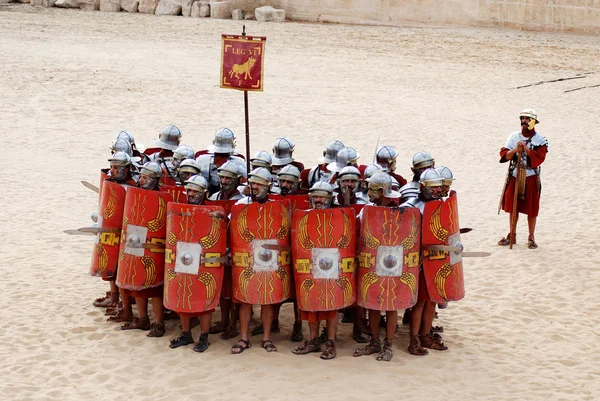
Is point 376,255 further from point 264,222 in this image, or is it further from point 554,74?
point 554,74

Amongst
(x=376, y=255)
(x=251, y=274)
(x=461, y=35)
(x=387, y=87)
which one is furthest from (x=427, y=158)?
(x=461, y=35)

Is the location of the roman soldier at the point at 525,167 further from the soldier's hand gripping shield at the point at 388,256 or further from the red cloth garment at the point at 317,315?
the red cloth garment at the point at 317,315

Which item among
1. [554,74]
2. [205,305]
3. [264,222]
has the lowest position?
[205,305]

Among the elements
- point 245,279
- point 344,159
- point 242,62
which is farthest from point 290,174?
point 242,62

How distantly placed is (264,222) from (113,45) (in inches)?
712

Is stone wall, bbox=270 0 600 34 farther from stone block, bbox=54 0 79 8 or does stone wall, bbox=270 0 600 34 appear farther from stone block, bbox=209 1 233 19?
stone block, bbox=54 0 79 8

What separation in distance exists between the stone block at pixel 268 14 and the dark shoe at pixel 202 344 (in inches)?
852

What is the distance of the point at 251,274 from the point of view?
7.59 meters

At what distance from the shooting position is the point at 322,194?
7.52m

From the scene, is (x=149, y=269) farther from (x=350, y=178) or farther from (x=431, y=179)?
(x=431, y=179)

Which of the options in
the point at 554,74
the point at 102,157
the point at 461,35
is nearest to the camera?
the point at 102,157

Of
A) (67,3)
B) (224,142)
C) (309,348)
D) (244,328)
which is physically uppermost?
(67,3)

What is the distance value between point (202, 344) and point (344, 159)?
2246 mm

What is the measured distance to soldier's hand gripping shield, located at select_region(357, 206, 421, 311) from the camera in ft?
24.6
